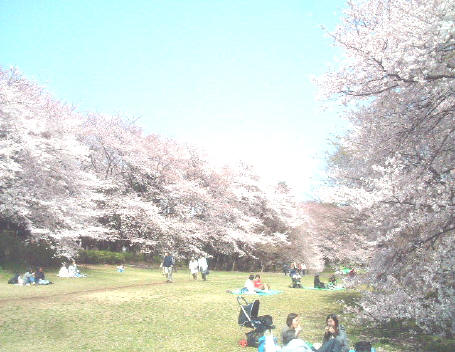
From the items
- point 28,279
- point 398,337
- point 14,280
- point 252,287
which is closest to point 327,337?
point 398,337

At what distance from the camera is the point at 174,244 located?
37719mm

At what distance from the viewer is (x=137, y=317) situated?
13.7m

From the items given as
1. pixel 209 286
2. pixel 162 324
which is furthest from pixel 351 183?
pixel 162 324

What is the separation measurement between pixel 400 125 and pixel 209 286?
52.7ft

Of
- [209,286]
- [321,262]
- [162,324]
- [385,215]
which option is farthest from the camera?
[321,262]

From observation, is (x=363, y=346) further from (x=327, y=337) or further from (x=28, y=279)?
(x=28, y=279)

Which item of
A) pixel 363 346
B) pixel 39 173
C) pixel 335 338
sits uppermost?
pixel 39 173

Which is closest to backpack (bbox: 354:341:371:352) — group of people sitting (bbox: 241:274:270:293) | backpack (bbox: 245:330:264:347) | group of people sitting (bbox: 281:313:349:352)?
group of people sitting (bbox: 281:313:349:352)

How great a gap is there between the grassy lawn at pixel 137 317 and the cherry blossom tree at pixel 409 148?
68.2 inches

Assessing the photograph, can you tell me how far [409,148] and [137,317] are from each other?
32.8ft

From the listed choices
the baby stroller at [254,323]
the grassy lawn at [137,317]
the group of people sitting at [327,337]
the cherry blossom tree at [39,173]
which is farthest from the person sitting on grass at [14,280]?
the group of people sitting at [327,337]

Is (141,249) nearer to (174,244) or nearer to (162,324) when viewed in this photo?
(174,244)

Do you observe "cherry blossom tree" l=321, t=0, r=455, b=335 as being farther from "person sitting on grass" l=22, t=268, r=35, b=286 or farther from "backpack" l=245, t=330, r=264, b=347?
"person sitting on grass" l=22, t=268, r=35, b=286

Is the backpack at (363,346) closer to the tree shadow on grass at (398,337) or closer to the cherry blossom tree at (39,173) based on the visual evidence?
the tree shadow on grass at (398,337)
